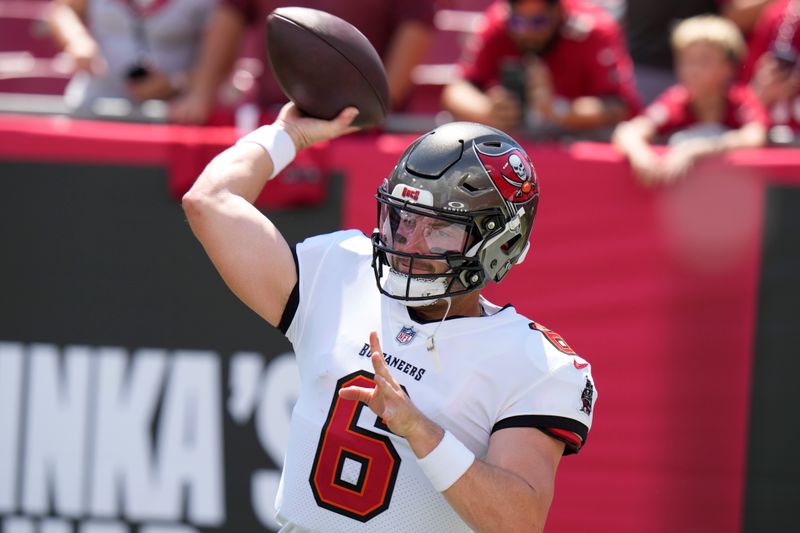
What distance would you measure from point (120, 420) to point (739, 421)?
90.0 inches

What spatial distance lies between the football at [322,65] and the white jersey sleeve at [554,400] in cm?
79

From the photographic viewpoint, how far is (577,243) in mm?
4391

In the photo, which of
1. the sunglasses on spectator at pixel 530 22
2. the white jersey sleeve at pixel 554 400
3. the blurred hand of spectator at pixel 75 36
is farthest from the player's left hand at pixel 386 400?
the blurred hand of spectator at pixel 75 36

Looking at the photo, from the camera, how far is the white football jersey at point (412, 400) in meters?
2.49

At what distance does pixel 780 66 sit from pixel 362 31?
67.1 inches

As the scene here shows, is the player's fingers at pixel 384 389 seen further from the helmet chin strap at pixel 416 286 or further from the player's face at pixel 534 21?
the player's face at pixel 534 21

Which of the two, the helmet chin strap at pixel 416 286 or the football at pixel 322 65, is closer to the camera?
the helmet chin strap at pixel 416 286

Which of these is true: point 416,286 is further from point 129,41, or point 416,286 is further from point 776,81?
point 129,41

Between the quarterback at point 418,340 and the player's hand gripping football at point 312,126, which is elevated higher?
the player's hand gripping football at point 312,126

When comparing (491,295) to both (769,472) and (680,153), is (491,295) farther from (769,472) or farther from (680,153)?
(769,472)

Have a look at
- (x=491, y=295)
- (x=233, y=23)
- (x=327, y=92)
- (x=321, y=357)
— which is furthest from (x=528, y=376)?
(x=233, y=23)

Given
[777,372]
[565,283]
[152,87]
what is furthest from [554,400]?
[152,87]

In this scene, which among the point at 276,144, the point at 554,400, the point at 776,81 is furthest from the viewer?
the point at 776,81

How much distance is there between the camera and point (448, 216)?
251 centimetres
